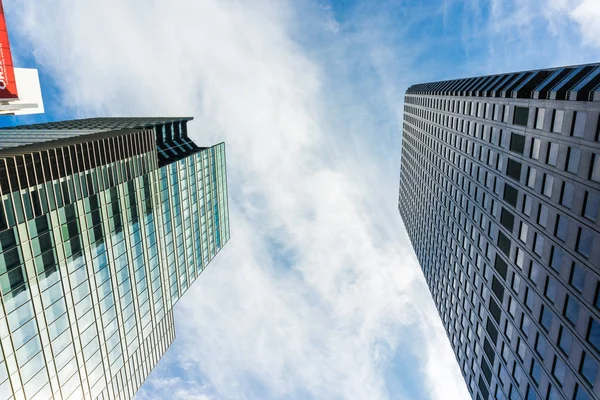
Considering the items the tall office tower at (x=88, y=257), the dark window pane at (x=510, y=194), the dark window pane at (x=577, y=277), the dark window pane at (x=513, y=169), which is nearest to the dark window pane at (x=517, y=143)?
the dark window pane at (x=513, y=169)

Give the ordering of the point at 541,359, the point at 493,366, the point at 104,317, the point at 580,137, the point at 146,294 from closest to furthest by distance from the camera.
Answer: the point at 580,137 < the point at 541,359 < the point at 104,317 < the point at 493,366 < the point at 146,294

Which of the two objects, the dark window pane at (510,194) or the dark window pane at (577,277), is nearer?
the dark window pane at (577,277)

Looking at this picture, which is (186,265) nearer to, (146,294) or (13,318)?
(146,294)

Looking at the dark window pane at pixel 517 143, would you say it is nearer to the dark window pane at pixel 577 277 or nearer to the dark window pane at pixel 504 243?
the dark window pane at pixel 504 243

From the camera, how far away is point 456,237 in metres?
59.1

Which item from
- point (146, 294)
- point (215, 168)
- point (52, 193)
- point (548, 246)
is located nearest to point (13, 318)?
point (52, 193)

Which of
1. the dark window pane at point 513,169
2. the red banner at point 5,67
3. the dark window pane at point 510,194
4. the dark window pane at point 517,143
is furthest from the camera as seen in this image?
the dark window pane at point 510,194

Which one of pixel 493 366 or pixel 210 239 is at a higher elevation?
pixel 210 239

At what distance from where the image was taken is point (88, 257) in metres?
36.6

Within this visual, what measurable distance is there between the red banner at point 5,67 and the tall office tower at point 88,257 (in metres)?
4.12

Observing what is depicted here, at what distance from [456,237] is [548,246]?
87.4ft

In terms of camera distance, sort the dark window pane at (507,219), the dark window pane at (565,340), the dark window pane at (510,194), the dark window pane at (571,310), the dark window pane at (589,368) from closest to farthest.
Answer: the dark window pane at (589,368) → the dark window pane at (571,310) → the dark window pane at (565,340) → the dark window pane at (510,194) → the dark window pane at (507,219)

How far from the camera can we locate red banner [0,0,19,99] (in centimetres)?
2320

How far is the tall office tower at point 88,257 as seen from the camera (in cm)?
2848
